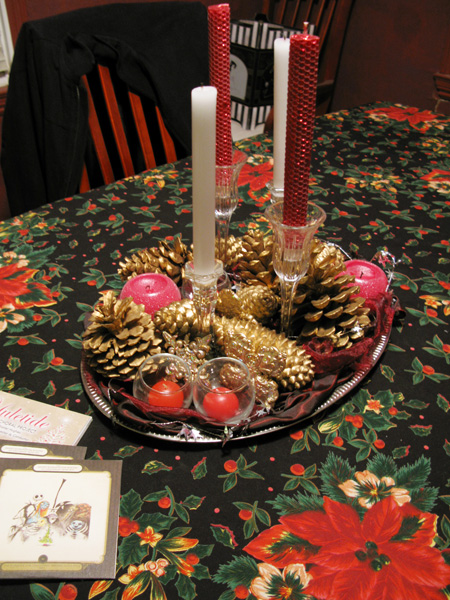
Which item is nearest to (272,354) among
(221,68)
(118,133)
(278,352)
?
(278,352)

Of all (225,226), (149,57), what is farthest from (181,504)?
(149,57)

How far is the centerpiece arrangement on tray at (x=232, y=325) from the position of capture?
0.56 meters

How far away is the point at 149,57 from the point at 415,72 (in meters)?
1.48

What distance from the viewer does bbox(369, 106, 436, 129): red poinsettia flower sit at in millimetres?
1571

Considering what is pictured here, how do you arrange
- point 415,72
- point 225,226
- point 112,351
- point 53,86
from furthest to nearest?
Result: point 415,72, point 53,86, point 225,226, point 112,351

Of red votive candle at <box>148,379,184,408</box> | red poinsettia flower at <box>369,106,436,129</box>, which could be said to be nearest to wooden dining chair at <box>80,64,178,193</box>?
red poinsettia flower at <box>369,106,436,129</box>

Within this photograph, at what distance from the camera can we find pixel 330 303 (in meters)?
0.67

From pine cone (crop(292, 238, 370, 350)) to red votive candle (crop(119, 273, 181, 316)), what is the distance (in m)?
0.17

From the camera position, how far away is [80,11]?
58.6 inches

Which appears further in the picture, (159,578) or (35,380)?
(35,380)

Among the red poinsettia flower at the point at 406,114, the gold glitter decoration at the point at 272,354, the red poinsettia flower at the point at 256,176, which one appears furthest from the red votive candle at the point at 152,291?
the red poinsettia flower at the point at 406,114

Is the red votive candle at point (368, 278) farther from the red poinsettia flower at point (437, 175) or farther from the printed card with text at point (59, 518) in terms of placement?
the red poinsettia flower at point (437, 175)

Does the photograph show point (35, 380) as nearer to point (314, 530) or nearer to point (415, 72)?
point (314, 530)

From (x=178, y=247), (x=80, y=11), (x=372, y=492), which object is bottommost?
(x=372, y=492)
